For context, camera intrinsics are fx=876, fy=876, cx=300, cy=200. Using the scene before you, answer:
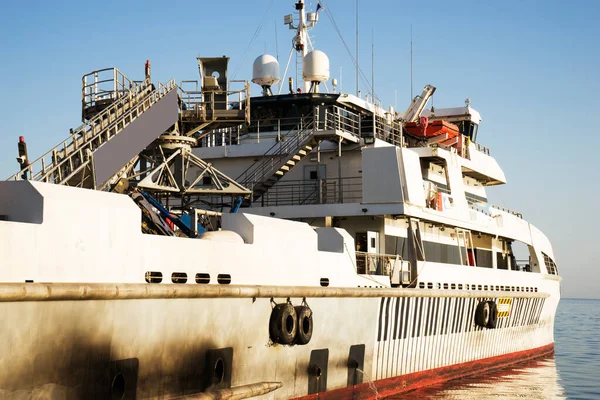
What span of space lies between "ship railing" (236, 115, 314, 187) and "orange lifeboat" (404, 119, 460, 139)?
3.64 m

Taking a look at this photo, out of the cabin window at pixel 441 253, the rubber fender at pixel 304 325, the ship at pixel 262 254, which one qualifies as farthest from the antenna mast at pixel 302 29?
the rubber fender at pixel 304 325

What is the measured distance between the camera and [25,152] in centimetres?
1552

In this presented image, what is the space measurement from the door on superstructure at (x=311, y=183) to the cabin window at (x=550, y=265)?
13.0m

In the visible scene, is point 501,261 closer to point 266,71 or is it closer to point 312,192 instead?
point 312,192

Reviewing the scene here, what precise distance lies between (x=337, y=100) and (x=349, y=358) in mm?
9149

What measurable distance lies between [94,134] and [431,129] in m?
13.6

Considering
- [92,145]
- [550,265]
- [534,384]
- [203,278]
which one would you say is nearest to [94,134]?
[92,145]

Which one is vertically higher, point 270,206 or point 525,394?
point 270,206

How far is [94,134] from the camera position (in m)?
16.4

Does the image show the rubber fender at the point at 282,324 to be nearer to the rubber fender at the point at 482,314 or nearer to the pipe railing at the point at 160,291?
the pipe railing at the point at 160,291

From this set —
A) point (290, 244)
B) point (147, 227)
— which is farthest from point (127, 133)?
point (290, 244)

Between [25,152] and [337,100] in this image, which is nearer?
[25,152]

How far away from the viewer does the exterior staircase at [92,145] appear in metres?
15.3

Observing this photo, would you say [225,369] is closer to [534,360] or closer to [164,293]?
[164,293]
